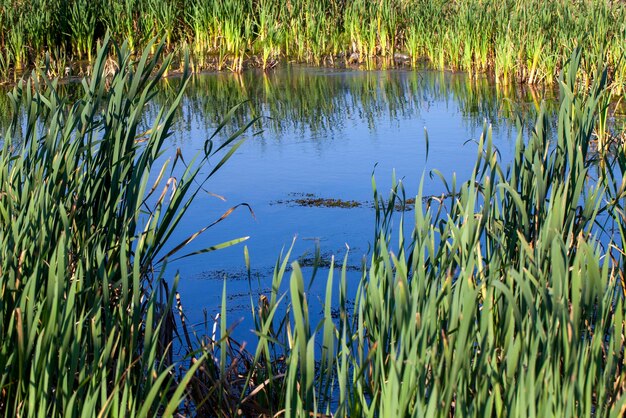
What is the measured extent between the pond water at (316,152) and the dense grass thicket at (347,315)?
32 cm

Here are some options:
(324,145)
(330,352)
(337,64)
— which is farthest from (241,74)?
(330,352)

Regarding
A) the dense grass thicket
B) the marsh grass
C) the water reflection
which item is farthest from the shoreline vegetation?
the marsh grass

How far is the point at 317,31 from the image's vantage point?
11.8 m

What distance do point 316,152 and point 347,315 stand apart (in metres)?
4.25

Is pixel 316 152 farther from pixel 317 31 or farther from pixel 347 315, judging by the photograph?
pixel 317 31

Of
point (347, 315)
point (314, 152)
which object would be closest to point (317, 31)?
point (314, 152)

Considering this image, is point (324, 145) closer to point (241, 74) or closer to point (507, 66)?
point (507, 66)

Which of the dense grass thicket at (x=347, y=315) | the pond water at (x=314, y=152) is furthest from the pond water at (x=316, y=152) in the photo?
the dense grass thicket at (x=347, y=315)

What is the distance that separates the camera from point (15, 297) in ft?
→ 7.69

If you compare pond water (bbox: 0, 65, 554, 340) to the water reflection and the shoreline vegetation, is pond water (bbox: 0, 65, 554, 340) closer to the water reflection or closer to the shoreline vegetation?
the water reflection

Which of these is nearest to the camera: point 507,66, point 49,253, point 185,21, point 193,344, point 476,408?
point 476,408

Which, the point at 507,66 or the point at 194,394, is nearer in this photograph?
the point at 194,394

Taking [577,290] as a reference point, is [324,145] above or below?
below

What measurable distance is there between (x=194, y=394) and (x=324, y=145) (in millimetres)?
4413
